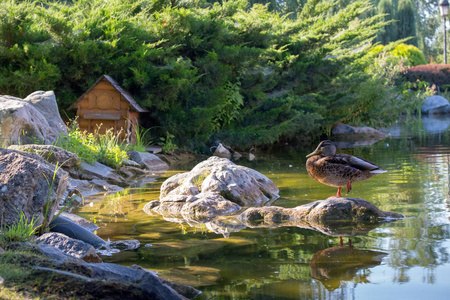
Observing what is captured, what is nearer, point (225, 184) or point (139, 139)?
point (225, 184)

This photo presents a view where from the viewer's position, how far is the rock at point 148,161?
441 inches

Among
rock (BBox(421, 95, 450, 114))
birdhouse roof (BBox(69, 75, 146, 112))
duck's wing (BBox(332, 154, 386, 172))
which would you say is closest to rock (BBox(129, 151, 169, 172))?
birdhouse roof (BBox(69, 75, 146, 112))

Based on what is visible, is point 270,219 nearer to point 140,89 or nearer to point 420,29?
point 140,89

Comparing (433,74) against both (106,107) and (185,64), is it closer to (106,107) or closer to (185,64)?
(185,64)

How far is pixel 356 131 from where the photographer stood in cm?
1994

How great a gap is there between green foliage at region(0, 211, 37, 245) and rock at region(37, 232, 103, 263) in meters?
0.14

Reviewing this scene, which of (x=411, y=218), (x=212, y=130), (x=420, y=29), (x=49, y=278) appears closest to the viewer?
(x=49, y=278)

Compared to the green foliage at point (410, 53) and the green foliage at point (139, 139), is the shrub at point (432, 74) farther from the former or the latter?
the green foliage at point (139, 139)

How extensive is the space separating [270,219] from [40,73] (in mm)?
7560

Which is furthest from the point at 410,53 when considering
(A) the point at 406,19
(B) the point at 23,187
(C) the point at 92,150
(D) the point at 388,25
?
(B) the point at 23,187

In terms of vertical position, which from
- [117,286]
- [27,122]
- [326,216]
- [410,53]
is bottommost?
[326,216]

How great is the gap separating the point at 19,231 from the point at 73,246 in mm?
436

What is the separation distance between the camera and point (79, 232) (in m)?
5.27

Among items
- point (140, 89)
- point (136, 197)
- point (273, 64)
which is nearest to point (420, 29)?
point (273, 64)
